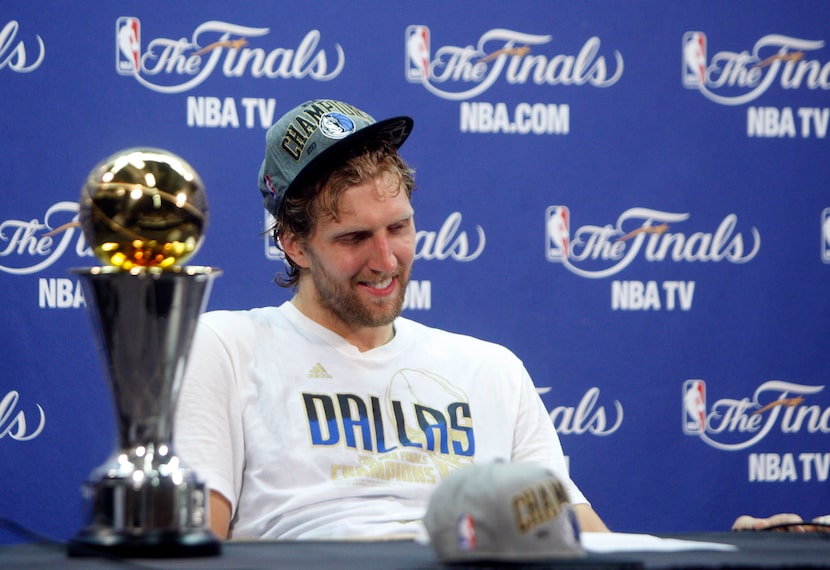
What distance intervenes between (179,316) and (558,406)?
1.94 metres

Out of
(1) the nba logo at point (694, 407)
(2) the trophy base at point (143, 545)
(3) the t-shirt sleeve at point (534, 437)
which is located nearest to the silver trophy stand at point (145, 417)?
→ (2) the trophy base at point (143, 545)

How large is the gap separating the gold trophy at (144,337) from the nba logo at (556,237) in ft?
6.25

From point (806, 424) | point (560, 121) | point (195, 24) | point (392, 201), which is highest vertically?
point (195, 24)

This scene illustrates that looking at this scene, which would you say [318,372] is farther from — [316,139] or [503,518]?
[503,518]

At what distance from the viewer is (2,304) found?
8.54 feet

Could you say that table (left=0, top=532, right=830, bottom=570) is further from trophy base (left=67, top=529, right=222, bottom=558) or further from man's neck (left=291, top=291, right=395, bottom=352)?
man's neck (left=291, top=291, right=395, bottom=352)

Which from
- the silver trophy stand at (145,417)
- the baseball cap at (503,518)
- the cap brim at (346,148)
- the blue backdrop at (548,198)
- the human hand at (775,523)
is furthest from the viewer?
the blue backdrop at (548,198)

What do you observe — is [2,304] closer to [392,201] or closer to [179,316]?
[392,201]

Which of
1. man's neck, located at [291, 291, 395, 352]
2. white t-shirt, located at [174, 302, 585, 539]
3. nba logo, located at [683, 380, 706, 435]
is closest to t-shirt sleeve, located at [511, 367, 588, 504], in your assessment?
white t-shirt, located at [174, 302, 585, 539]

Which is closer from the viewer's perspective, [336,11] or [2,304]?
[2,304]

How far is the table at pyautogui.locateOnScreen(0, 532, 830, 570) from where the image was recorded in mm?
879

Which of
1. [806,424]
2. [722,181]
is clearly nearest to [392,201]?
[722,181]

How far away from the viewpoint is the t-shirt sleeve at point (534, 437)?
1.87 m

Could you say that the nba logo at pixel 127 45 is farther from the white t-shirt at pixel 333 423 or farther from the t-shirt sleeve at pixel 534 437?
the t-shirt sleeve at pixel 534 437
